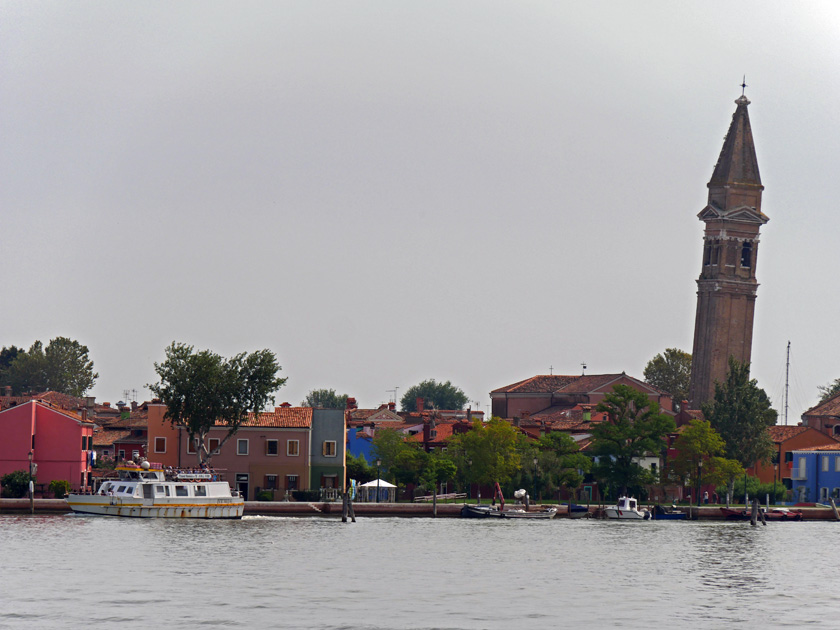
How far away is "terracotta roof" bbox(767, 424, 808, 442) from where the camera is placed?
460 ft

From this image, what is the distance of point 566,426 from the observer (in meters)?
138

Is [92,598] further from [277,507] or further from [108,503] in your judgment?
[277,507]

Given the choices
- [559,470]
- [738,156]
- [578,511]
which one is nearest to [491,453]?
[559,470]

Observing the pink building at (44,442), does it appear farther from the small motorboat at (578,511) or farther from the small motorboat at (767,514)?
the small motorboat at (767,514)

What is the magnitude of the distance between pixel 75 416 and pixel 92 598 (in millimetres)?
56983

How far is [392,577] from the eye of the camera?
62125 mm

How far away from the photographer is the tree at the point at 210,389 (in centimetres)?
10869

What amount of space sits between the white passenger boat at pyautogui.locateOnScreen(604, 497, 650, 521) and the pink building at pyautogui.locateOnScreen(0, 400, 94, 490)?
36.5m

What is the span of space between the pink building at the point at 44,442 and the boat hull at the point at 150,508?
36.3 feet

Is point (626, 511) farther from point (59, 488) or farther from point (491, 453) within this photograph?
point (59, 488)

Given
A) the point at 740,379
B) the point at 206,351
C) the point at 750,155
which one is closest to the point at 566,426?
the point at 740,379

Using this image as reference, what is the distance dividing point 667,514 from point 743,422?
22275 millimetres

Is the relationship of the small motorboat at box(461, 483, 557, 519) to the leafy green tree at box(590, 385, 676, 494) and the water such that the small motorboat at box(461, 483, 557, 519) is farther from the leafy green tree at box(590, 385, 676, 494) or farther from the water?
the leafy green tree at box(590, 385, 676, 494)

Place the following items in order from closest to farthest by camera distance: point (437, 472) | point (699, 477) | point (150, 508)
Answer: point (150, 508), point (437, 472), point (699, 477)
